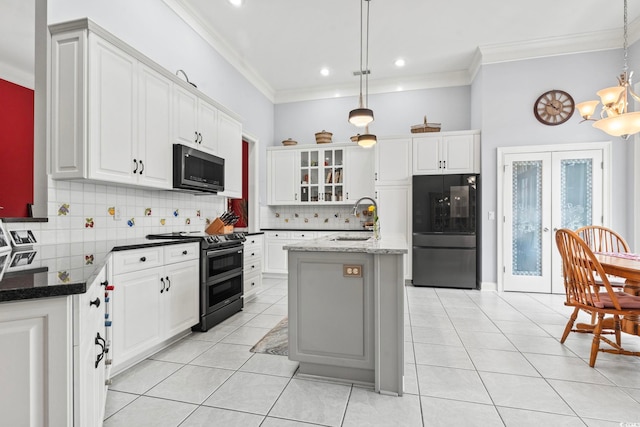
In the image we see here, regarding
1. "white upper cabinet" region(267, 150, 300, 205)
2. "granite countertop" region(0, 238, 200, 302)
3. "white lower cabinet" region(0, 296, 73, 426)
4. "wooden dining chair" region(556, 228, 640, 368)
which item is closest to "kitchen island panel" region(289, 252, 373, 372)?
"granite countertop" region(0, 238, 200, 302)

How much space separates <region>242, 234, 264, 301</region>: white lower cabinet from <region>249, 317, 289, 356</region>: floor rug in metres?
0.87

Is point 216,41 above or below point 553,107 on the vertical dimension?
above

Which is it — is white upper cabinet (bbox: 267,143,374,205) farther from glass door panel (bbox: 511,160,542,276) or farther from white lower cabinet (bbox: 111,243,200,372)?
white lower cabinet (bbox: 111,243,200,372)

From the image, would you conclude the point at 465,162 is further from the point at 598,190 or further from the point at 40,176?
the point at 40,176

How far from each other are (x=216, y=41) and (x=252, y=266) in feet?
9.88

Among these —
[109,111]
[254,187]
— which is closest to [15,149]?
[109,111]

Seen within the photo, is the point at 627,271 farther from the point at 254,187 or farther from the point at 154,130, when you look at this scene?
the point at 254,187

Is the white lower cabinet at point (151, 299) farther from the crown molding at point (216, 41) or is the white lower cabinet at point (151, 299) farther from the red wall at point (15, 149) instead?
the crown molding at point (216, 41)

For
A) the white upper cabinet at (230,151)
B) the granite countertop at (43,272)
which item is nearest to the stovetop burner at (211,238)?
the white upper cabinet at (230,151)

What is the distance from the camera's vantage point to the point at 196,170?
320 cm

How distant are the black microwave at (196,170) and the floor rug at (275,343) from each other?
1641 mm

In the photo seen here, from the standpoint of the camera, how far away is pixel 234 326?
3182mm

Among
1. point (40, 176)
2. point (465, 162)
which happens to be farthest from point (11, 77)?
Result: point (465, 162)

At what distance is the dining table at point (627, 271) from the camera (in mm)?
2051
